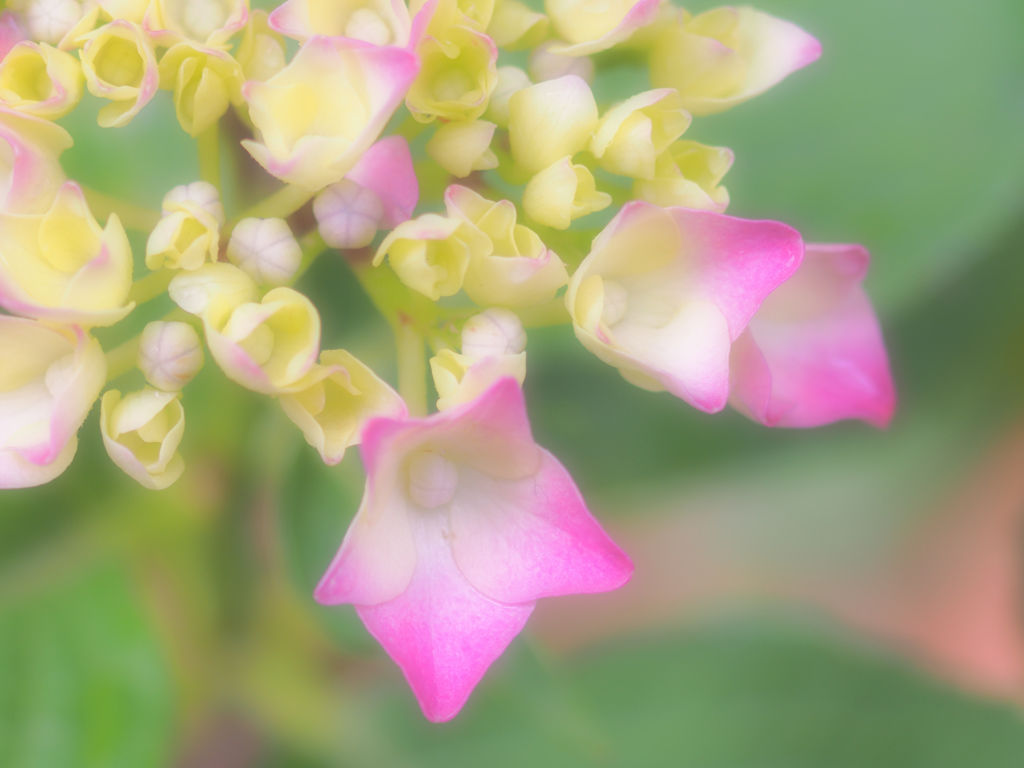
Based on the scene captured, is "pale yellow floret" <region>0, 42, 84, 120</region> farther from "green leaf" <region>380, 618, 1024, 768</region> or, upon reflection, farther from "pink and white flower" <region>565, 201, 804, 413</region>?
"green leaf" <region>380, 618, 1024, 768</region>

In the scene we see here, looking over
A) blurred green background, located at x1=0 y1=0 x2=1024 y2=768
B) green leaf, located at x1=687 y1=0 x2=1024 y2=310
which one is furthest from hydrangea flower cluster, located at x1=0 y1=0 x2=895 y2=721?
green leaf, located at x1=687 y1=0 x2=1024 y2=310

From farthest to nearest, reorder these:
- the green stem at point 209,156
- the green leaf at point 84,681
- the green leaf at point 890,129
Result: the green leaf at point 890,129, the green leaf at point 84,681, the green stem at point 209,156

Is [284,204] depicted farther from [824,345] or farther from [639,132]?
[824,345]

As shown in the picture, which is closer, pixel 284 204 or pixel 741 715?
pixel 284 204

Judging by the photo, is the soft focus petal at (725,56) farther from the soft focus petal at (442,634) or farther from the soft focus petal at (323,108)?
the soft focus petal at (442,634)

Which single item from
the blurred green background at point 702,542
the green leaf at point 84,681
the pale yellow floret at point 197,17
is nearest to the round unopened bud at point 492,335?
the pale yellow floret at point 197,17

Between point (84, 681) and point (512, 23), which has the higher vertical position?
point (512, 23)

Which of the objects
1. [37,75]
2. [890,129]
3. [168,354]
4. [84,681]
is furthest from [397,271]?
[890,129]
